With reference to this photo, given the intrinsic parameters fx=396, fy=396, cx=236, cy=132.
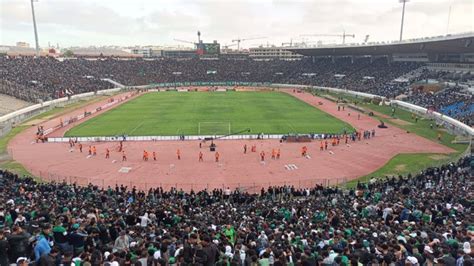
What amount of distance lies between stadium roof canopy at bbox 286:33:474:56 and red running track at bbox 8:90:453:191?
88.2 feet

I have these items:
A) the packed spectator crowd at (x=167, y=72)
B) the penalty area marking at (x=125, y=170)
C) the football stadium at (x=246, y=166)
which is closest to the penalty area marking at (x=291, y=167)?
the football stadium at (x=246, y=166)

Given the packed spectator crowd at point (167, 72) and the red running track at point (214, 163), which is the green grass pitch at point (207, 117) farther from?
the packed spectator crowd at point (167, 72)

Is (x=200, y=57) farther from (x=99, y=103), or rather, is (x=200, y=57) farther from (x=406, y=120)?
(x=406, y=120)

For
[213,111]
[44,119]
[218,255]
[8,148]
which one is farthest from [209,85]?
[218,255]

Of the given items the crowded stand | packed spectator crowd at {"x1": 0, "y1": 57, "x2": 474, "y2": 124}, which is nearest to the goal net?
packed spectator crowd at {"x1": 0, "y1": 57, "x2": 474, "y2": 124}

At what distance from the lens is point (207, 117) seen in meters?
60.0

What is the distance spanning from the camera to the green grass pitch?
50.6m

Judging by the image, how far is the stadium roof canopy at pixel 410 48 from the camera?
63.8 metres

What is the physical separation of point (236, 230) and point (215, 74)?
4460 inches

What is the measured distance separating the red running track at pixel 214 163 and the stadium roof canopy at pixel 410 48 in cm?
2688

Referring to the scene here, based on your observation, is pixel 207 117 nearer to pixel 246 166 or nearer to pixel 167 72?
pixel 246 166

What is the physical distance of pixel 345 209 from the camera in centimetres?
1933

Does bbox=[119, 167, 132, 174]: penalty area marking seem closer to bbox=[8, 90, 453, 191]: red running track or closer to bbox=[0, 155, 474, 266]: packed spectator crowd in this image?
bbox=[8, 90, 453, 191]: red running track

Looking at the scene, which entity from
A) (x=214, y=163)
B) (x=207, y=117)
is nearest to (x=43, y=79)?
(x=207, y=117)
